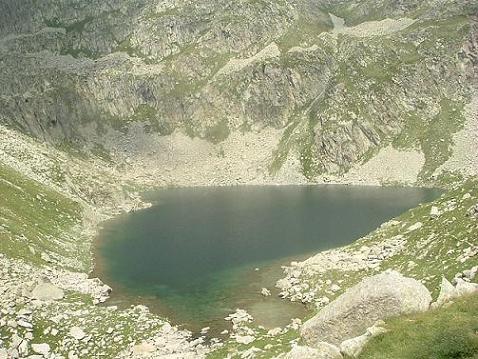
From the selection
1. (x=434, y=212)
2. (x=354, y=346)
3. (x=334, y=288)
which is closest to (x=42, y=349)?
(x=334, y=288)

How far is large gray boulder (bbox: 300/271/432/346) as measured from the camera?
2441cm

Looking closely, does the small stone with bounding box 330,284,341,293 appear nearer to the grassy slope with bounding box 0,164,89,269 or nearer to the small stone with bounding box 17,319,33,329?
the small stone with bounding box 17,319,33,329

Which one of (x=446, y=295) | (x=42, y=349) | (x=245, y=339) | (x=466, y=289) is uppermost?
(x=466, y=289)

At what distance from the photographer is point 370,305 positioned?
24891 mm

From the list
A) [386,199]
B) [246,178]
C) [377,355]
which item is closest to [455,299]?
[377,355]

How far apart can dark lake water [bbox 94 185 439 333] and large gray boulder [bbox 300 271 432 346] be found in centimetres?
2454

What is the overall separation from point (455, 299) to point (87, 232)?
84277mm

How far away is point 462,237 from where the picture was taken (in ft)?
141

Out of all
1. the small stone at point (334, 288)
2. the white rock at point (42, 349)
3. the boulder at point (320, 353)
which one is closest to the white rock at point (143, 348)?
the white rock at point (42, 349)

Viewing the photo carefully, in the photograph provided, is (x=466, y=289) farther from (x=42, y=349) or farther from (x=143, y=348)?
(x=42, y=349)

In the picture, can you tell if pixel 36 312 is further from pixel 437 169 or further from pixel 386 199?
pixel 437 169

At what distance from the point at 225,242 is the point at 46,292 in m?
42.7

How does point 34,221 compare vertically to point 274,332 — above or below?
below

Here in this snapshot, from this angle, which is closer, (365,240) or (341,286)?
(341,286)
